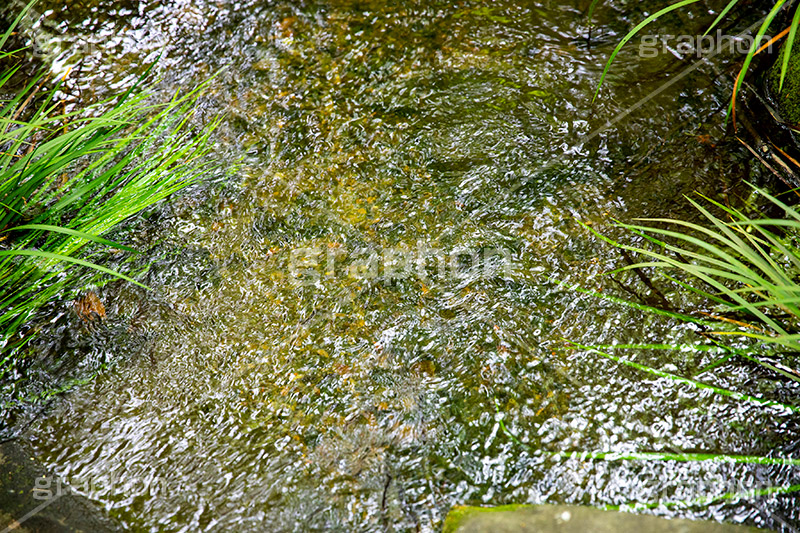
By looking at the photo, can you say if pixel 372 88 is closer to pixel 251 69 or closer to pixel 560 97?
pixel 251 69

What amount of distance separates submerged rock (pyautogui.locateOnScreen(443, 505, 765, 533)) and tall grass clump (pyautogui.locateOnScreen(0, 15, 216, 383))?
4.37 ft

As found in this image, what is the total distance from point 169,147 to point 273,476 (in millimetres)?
1482

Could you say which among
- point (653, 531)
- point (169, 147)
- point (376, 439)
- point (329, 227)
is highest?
point (169, 147)

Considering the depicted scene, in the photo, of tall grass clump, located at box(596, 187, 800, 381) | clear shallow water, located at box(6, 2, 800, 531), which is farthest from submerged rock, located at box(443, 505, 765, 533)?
tall grass clump, located at box(596, 187, 800, 381)

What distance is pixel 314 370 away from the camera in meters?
1.80

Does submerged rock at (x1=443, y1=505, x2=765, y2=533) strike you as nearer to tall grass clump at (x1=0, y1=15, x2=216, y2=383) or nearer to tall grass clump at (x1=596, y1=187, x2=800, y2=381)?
tall grass clump at (x1=596, y1=187, x2=800, y2=381)

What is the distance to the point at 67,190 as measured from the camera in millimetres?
2143

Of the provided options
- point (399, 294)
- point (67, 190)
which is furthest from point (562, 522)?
point (67, 190)

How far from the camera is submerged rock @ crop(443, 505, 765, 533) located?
4.70 ft

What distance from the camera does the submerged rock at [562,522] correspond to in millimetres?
1434

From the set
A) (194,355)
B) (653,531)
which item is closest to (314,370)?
(194,355)

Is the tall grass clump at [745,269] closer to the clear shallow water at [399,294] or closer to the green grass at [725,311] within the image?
the green grass at [725,311]

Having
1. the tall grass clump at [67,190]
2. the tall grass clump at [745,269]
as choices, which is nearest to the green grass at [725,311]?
the tall grass clump at [745,269]

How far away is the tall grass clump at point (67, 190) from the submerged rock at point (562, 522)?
1.33 m
